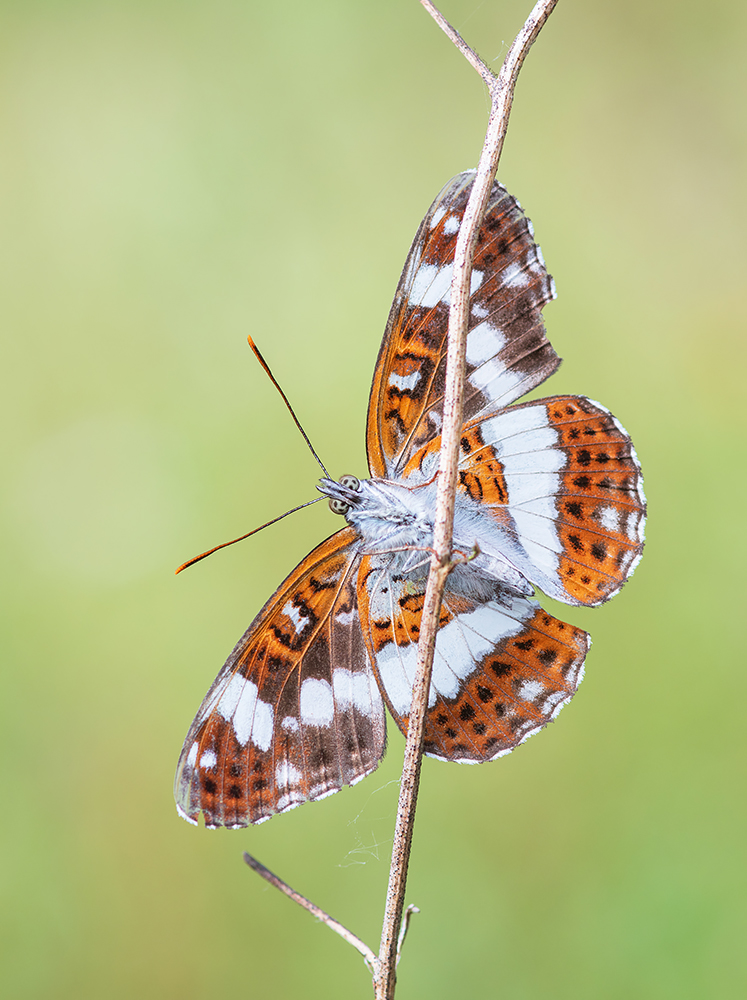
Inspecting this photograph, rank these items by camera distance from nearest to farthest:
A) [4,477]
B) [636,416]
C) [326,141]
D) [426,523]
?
[426,523]
[636,416]
[4,477]
[326,141]

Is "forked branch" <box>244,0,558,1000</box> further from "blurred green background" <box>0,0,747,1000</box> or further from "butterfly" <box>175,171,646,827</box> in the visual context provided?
"blurred green background" <box>0,0,747,1000</box>

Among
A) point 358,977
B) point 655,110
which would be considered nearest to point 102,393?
point 358,977

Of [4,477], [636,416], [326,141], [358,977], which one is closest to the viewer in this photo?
[358,977]

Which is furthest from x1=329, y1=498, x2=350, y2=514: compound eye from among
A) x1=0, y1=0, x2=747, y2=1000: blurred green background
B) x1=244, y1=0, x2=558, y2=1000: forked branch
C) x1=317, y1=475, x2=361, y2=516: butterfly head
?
x1=0, y1=0, x2=747, y2=1000: blurred green background

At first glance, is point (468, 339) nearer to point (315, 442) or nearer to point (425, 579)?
point (425, 579)

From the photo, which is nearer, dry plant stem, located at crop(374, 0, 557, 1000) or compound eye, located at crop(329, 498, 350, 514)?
dry plant stem, located at crop(374, 0, 557, 1000)

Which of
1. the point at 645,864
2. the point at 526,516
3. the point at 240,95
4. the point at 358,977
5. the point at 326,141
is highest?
the point at 240,95

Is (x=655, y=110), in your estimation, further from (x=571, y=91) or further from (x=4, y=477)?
(x=4, y=477)
